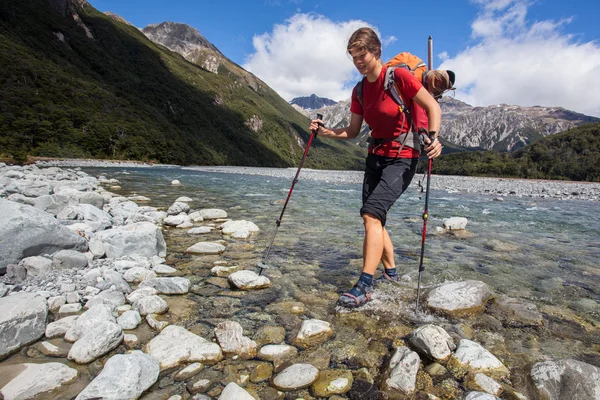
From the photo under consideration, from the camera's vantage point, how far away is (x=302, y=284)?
529cm

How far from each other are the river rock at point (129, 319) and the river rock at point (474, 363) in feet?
11.5

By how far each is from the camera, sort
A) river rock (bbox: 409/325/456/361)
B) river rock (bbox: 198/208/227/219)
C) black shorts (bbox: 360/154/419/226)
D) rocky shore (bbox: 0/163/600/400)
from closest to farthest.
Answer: rocky shore (bbox: 0/163/600/400)
river rock (bbox: 409/325/456/361)
black shorts (bbox: 360/154/419/226)
river rock (bbox: 198/208/227/219)

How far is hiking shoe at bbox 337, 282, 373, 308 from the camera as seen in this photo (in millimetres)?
4305

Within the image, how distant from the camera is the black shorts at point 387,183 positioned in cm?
445

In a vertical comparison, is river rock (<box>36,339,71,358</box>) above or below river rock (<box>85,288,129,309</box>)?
below

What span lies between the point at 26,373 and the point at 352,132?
5.20 meters

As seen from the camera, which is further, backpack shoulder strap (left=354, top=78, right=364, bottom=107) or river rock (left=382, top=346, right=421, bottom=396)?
backpack shoulder strap (left=354, top=78, right=364, bottom=107)

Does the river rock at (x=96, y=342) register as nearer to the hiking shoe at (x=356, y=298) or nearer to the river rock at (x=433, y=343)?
the hiking shoe at (x=356, y=298)

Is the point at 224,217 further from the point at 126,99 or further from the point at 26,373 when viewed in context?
the point at 126,99

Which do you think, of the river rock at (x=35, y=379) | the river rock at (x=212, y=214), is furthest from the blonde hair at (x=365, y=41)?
the river rock at (x=212, y=214)

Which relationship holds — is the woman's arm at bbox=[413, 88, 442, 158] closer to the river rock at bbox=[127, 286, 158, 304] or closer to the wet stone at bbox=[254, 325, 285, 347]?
the wet stone at bbox=[254, 325, 285, 347]

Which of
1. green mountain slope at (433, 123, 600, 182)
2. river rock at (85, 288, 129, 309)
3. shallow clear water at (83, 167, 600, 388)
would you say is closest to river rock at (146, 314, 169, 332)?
shallow clear water at (83, 167, 600, 388)

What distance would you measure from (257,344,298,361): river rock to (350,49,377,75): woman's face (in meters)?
3.67

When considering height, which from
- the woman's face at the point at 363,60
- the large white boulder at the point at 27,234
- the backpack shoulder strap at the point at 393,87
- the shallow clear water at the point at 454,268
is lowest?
the shallow clear water at the point at 454,268
